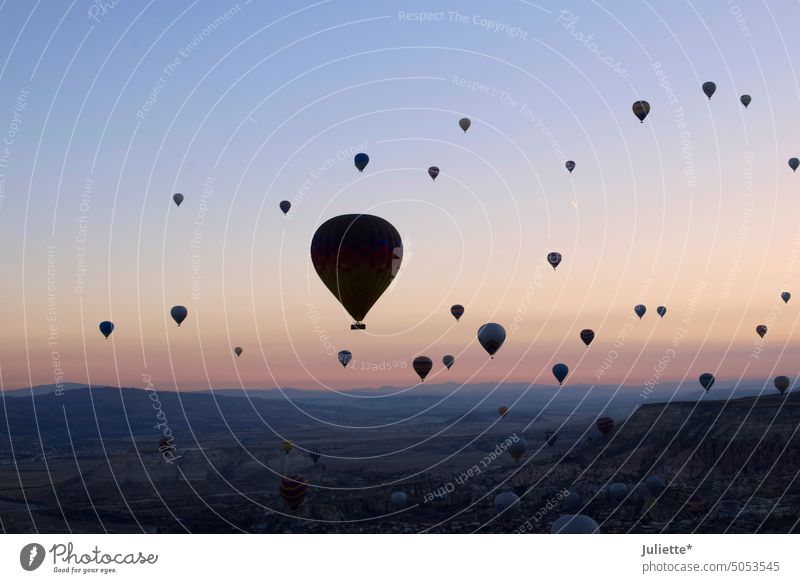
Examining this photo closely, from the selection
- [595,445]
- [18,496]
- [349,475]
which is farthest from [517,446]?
[18,496]

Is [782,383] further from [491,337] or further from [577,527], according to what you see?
[491,337]

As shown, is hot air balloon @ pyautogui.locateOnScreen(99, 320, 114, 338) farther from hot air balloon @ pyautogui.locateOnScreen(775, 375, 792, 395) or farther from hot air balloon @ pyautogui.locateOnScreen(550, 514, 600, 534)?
hot air balloon @ pyautogui.locateOnScreen(775, 375, 792, 395)

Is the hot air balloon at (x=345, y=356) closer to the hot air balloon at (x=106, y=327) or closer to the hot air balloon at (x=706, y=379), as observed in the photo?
the hot air balloon at (x=106, y=327)

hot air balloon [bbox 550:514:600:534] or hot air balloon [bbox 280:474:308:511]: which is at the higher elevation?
hot air balloon [bbox 550:514:600:534]

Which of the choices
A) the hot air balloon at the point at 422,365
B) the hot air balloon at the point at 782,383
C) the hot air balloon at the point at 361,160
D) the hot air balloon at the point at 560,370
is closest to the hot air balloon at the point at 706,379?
the hot air balloon at the point at 782,383

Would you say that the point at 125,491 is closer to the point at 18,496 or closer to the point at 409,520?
the point at 18,496

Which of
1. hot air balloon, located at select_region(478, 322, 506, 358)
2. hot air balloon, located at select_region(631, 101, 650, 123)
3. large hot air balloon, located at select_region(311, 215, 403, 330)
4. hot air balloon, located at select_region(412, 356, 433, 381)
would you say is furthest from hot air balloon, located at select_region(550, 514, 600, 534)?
hot air balloon, located at select_region(631, 101, 650, 123)
